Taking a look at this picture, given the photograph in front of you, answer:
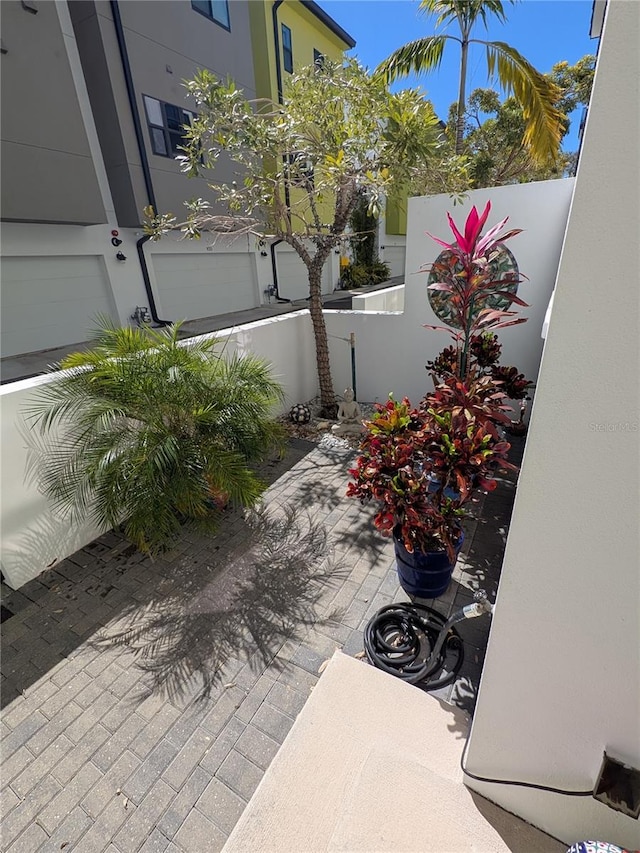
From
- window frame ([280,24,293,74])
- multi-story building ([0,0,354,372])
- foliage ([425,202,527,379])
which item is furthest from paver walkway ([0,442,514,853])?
window frame ([280,24,293,74])

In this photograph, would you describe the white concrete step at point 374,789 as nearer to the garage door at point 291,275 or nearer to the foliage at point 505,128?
the foliage at point 505,128

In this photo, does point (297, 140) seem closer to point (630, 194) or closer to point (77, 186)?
point (630, 194)

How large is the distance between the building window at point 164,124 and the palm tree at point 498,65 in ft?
21.0

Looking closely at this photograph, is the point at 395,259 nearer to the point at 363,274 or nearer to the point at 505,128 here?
the point at 363,274

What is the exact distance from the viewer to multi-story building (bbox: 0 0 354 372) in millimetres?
7984

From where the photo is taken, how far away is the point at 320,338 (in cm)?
619

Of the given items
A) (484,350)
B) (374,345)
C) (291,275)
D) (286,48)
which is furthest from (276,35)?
(484,350)

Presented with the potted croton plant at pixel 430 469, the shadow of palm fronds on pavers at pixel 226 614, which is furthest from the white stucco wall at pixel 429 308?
the shadow of palm fronds on pavers at pixel 226 614

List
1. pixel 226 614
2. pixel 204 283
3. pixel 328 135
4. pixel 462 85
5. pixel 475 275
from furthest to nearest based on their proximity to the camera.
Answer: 1. pixel 204 283
2. pixel 462 85
3. pixel 328 135
4. pixel 475 275
5. pixel 226 614

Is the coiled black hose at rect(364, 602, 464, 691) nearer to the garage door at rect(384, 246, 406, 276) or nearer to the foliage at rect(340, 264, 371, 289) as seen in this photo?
the foliage at rect(340, 264, 371, 289)

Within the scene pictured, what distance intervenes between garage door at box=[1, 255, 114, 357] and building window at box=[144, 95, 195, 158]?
3729 mm

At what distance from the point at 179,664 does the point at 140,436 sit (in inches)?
72.3

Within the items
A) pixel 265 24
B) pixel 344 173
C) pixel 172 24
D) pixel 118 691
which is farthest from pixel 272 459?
pixel 265 24

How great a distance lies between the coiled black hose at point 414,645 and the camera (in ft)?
8.29
